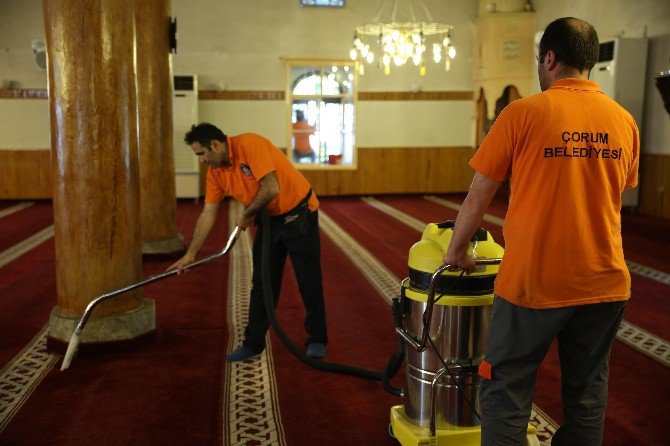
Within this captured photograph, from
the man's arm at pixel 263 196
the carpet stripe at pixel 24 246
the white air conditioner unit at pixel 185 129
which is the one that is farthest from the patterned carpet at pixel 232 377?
the white air conditioner unit at pixel 185 129

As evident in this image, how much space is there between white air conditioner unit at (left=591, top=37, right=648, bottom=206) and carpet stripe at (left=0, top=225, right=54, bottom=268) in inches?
263

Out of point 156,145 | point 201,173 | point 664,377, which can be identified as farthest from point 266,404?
point 201,173

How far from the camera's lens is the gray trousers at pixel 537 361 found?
5.47 feet

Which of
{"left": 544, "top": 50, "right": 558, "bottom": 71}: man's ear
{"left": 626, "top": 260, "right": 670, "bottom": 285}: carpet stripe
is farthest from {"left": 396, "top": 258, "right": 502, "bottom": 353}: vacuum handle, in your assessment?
{"left": 626, "top": 260, "right": 670, "bottom": 285}: carpet stripe

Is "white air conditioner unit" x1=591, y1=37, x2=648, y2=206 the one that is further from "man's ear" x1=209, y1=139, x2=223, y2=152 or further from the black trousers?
"man's ear" x1=209, y1=139, x2=223, y2=152

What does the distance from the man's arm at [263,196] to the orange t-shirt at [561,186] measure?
5.21 feet

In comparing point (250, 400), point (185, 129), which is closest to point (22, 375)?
point (250, 400)

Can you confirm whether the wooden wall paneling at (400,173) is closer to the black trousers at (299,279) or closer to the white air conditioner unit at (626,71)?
the white air conditioner unit at (626,71)

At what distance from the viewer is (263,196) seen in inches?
123

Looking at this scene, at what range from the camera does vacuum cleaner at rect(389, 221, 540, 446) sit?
6.70 feet

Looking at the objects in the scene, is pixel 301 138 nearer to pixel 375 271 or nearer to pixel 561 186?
pixel 375 271

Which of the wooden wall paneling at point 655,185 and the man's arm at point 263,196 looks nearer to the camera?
the man's arm at point 263,196

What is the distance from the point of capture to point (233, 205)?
10.3m

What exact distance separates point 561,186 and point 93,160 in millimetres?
2409
